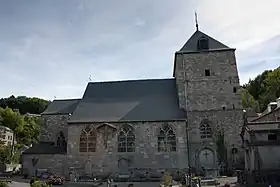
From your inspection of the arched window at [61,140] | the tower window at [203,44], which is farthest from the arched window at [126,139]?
the tower window at [203,44]

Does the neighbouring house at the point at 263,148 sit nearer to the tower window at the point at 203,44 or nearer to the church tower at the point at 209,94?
the church tower at the point at 209,94

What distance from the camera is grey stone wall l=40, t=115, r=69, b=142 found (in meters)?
39.3

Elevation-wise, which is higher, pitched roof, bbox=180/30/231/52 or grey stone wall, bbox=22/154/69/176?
pitched roof, bbox=180/30/231/52

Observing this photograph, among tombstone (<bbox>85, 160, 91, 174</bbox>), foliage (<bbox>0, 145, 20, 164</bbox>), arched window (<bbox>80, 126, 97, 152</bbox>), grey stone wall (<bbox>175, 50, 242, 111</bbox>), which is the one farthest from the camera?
foliage (<bbox>0, 145, 20, 164</bbox>)

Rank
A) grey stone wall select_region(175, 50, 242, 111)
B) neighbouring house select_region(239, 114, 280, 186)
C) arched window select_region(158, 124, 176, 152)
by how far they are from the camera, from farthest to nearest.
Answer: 1. grey stone wall select_region(175, 50, 242, 111)
2. arched window select_region(158, 124, 176, 152)
3. neighbouring house select_region(239, 114, 280, 186)

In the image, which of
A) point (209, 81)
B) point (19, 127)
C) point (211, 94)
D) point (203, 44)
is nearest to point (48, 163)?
point (211, 94)

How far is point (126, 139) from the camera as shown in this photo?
1324 inches

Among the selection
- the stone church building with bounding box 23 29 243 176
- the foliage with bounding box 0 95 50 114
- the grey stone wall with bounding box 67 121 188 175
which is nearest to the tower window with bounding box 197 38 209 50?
the stone church building with bounding box 23 29 243 176

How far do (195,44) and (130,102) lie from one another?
9875mm

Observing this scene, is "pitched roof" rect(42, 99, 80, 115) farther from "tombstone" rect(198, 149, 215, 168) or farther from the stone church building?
"tombstone" rect(198, 149, 215, 168)

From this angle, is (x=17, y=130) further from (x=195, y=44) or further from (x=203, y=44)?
(x=203, y=44)

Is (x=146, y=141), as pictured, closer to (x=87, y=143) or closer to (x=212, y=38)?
(x=87, y=143)

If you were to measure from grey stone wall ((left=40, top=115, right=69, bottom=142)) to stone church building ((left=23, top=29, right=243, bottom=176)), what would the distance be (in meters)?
2.88

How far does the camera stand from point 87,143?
112 ft
